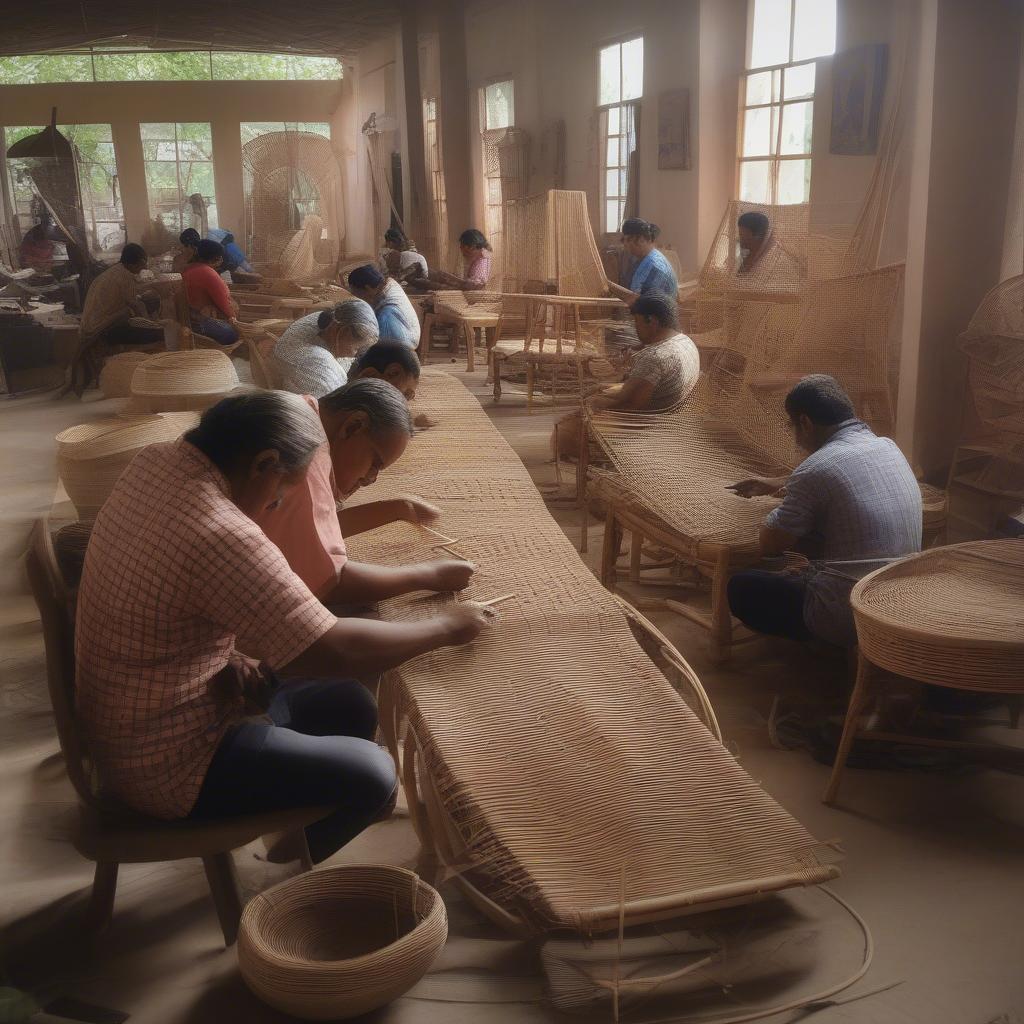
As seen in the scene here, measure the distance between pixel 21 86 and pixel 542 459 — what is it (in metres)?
11.4

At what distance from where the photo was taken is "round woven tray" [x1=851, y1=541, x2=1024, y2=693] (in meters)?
2.06

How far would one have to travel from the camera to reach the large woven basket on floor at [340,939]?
5.04 feet

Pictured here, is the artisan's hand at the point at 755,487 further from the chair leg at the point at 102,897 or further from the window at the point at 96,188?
the window at the point at 96,188

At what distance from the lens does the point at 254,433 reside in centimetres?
→ 161

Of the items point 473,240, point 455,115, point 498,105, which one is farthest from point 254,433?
point 455,115

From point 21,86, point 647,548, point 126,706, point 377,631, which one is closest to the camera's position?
point 126,706

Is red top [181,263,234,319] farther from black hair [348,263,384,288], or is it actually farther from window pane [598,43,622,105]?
window pane [598,43,622,105]

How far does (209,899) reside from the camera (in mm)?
2043

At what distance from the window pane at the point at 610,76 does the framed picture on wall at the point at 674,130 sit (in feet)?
2.82

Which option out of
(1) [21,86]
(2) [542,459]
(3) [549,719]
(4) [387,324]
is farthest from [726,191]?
(1) [21,86]

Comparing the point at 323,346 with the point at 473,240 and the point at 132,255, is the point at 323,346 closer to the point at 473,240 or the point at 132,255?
the point at 132,255

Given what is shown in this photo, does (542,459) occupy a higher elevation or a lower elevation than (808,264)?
lower

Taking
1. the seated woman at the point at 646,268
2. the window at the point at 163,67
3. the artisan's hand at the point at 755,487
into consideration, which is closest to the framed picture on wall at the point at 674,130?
the seated woman at the point at 646,268

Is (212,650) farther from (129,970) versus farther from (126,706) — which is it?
(129,970)
